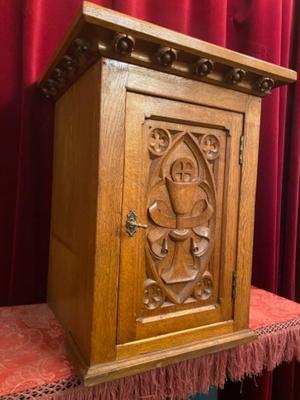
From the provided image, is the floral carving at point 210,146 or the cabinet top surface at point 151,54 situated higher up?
the cabinet top surface at point 151,54

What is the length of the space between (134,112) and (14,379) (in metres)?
0.61

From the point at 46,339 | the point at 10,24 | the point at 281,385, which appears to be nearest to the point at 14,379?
the point at 46,339

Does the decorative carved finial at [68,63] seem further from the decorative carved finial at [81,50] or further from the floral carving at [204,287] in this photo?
the floral carving at [204,287]

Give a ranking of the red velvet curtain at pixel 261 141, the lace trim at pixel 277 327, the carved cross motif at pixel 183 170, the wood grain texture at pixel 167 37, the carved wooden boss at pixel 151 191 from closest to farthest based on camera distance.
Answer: the wood grain texture at pixel 167 37, the carved wooden boss at pixel 151 191, the carved cross motif at pixel 183 170, the lace trim at pixel 277 327, the red velvet curtain at pixel 261 141

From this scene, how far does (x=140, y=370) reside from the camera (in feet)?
2.51

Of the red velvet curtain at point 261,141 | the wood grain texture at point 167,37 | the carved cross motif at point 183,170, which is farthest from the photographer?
the red velvet curtain at point 261,141

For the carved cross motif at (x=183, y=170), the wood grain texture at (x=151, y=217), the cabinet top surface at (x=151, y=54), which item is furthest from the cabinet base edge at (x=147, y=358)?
the cabinet top surface at (x=151, y=54)

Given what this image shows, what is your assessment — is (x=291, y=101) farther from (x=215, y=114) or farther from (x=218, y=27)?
(x=215, y=114)

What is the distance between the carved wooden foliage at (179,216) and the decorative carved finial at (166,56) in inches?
5.4

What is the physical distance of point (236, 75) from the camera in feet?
2.75

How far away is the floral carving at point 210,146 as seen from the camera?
0.86 m

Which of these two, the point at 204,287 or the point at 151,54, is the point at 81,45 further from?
the point at 204,287

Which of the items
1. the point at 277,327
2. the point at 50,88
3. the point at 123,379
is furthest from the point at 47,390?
the point at 50,88

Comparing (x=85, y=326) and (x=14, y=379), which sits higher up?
(x=85, y=326)
